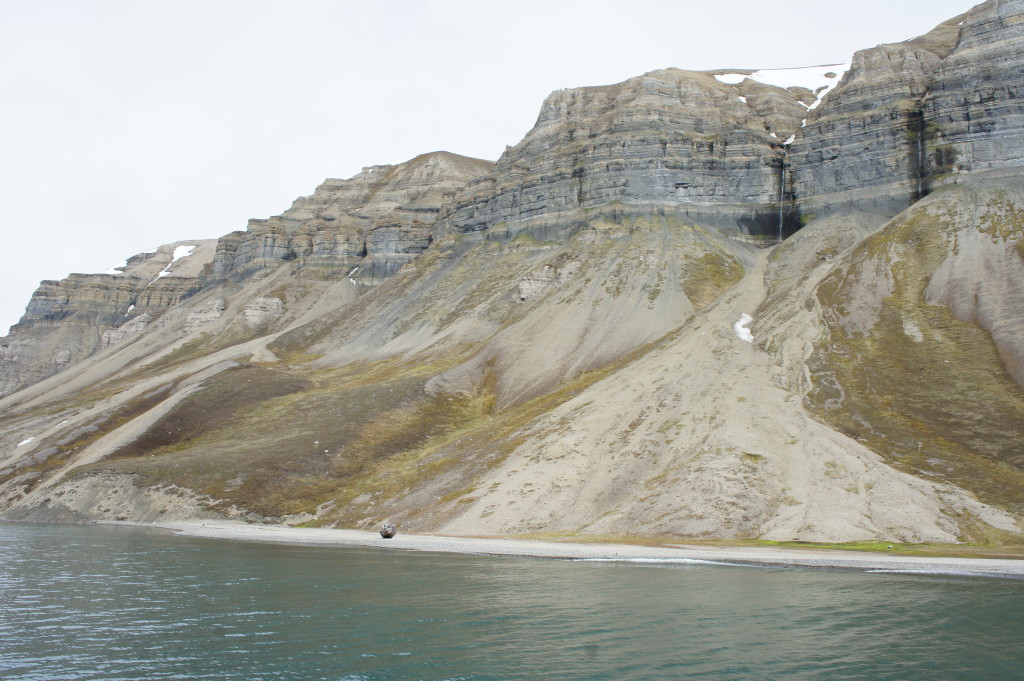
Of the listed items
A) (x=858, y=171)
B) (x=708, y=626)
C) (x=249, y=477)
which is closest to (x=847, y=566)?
(x=708, y=626)

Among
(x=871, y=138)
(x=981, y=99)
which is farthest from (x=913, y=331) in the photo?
(x=871, y=138)

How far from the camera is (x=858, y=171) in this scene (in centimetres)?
12038

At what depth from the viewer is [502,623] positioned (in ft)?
86.9

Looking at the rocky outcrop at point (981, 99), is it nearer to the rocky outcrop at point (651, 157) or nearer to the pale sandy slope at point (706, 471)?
the rocky outcrop at point (651, 157)

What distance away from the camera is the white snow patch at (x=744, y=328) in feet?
278

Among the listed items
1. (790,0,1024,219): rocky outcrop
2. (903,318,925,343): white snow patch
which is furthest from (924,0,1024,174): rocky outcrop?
(903,318,925,343): white snow patch

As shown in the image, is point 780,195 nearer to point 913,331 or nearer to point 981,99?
point 981,99

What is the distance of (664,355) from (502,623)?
61488mm

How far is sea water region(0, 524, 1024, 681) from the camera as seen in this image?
21.2 m

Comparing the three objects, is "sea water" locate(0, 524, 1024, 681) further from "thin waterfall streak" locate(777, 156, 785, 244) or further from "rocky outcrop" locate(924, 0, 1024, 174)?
"thin waterfall streak" locate(777, 156, 785, 244)

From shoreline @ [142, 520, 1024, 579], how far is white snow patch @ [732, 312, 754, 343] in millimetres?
41276

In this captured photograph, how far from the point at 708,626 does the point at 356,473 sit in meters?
61.7

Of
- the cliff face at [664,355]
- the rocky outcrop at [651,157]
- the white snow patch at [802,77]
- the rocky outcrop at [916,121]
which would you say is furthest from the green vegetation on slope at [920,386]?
the white snow patch at [802,77]

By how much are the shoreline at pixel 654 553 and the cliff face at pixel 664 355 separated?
5.88 m
